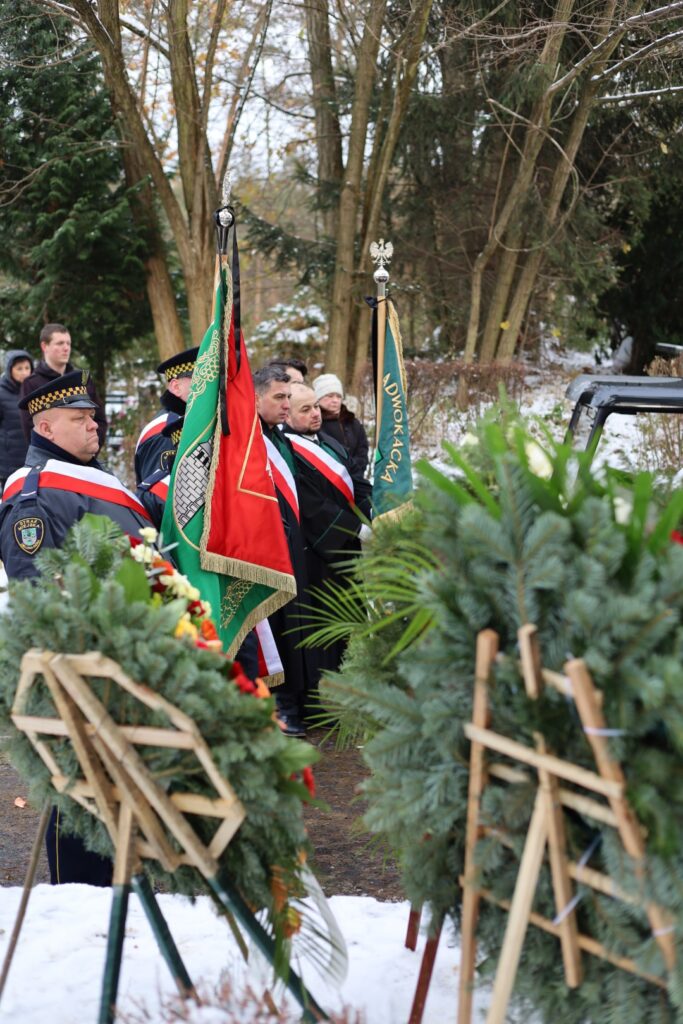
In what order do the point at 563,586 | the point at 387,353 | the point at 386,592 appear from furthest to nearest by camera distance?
the point at 387,353 < the point at 386,592 < the point at 563,586

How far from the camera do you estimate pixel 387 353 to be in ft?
21.5

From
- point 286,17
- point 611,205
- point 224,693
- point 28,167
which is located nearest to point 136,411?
point 28,167

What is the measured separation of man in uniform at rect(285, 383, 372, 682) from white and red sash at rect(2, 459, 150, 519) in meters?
2.10

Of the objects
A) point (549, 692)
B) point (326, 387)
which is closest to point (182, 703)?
point (549, 692)

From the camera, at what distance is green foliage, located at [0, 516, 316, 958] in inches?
90.3

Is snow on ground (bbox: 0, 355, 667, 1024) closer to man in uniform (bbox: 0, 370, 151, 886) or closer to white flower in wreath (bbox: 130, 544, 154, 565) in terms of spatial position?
white flower in wreath (bbox: 130, 544, 154, 565)

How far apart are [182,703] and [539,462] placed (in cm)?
92

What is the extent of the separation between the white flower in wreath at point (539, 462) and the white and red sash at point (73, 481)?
8.30 ft

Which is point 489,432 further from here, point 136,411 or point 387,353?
point 136,411

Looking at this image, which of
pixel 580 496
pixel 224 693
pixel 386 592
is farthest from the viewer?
pixel 386 592

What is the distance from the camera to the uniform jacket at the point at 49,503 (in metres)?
4.23

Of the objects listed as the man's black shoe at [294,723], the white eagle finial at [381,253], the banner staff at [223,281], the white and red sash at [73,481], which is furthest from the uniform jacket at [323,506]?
the white and red sash at [73,481]

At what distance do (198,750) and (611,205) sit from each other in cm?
1580

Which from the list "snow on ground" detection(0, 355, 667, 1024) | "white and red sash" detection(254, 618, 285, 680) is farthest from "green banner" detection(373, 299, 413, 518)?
"snow on ground" detection(0, 355, 667, 1024)
